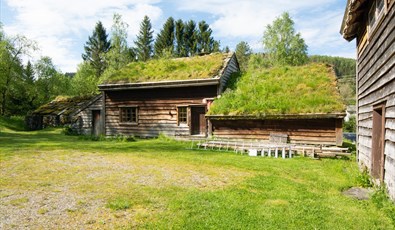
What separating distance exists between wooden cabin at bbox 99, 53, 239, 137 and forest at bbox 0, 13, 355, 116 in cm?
617

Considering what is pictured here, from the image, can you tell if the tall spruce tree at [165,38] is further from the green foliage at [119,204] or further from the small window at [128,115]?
the green foliage at [119,204]

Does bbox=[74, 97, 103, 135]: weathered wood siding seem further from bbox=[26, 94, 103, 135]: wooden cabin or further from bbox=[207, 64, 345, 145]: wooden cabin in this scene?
bbox=[207, 64, 345, 145]: wooden cabin

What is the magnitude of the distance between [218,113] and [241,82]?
3565mm

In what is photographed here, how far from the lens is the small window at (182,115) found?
1974 centimetres

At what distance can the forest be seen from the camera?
3934 centimetres

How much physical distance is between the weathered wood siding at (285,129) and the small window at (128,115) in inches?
270

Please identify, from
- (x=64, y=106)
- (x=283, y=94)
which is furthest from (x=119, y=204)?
(x=64, y=106)

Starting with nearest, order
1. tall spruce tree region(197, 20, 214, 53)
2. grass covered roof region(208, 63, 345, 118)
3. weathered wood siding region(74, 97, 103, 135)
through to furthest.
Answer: grass covered roof region(208, 63, 345, 118) < weathered wood siding region(74, 97, 103, 135) < tall spruce tree region(197, 20, 214, 53)

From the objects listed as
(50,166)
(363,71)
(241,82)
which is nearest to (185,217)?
(50,166)

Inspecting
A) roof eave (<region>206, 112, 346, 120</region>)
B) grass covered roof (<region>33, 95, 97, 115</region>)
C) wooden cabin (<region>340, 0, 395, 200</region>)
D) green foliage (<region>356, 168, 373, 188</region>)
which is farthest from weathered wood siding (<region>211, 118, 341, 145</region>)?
grass covered roof (<region>33, 95, 97, 115</region>)

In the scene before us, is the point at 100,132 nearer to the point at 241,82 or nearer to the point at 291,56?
the point at 241,82

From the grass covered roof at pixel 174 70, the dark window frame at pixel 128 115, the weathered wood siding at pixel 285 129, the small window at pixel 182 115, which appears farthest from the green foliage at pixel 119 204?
the dark window frame at pixel 128 115

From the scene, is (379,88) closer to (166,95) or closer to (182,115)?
(182,115)

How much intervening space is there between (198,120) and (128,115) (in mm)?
5444
